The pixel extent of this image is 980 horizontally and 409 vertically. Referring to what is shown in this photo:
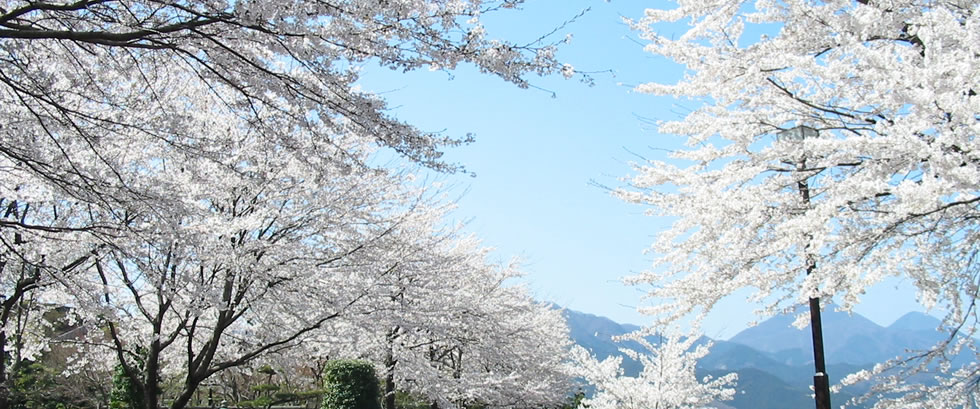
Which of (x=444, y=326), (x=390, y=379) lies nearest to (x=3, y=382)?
(x=444, y=326)

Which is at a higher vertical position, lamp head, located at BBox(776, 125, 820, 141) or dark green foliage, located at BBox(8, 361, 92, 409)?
lamp head, located at BBox(776, 125, 820, 141)

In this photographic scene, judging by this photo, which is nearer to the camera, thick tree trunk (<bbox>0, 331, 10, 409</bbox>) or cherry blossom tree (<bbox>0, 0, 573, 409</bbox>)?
cherry blossom tree (<bbox>0, 0, 573, 409</bbox>)

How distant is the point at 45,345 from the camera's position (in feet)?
31.1

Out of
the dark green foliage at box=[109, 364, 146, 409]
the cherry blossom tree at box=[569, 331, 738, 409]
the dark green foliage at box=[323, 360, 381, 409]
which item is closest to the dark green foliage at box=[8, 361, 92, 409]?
the dark green foliage at box=[109, 364, 146, 409]

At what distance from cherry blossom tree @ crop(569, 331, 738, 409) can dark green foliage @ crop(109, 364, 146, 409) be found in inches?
309

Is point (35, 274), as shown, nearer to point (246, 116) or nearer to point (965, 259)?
point (246, 116)

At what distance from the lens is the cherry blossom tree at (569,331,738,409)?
38.1 ft

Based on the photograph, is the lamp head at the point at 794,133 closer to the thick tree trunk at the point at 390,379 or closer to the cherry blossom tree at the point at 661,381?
the cherry blossom tree at the point at 661,381

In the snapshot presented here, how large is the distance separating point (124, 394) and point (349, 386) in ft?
13.5

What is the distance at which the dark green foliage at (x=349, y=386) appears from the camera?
40.5 ft

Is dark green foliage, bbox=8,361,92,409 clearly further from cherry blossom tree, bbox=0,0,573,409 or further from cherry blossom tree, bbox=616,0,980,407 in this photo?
cherry blossom tree, bbox=616,0,980,407

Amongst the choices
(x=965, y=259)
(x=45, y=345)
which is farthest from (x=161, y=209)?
(x=965, y=259)

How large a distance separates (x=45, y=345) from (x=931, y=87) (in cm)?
1119

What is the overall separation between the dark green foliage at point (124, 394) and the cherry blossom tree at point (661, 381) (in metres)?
7.85
